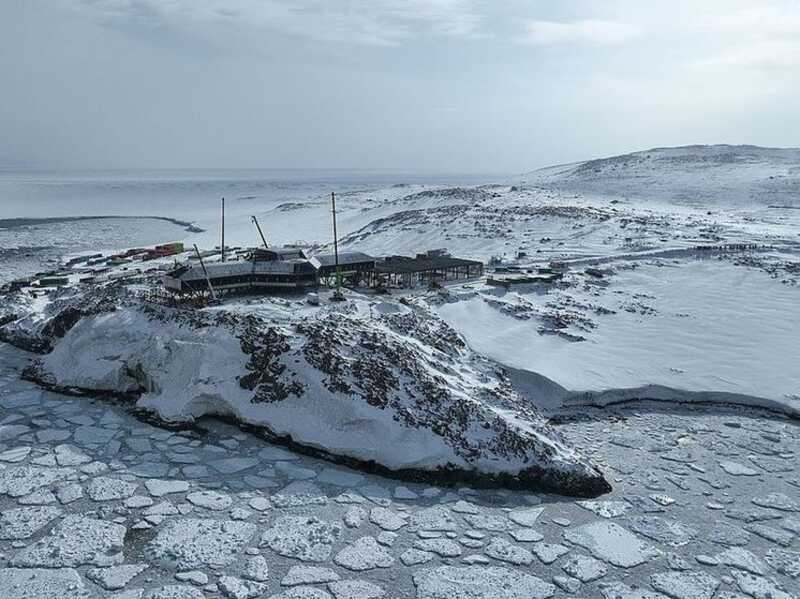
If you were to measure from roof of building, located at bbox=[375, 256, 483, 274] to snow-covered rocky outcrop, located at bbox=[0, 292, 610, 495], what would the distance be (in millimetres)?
8607

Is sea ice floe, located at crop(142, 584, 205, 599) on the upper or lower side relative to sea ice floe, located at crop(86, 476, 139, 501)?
lower

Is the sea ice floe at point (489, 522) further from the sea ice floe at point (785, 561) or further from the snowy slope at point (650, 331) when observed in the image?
the snowy slope at point (650, 331)

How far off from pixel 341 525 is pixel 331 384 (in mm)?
4230

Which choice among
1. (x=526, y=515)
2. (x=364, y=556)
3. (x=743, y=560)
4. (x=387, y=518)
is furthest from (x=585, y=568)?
(x=364, y=556)

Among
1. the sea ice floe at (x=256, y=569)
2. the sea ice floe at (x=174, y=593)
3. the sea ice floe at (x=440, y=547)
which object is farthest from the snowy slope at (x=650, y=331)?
the sea ice floe at (x=174, y=593)

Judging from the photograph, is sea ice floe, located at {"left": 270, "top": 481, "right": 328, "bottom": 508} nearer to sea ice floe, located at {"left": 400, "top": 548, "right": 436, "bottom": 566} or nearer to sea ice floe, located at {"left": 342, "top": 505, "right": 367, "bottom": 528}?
sea ice floe, located at {"left": 342, "top": 505, "right": 367, "bottom": 528}

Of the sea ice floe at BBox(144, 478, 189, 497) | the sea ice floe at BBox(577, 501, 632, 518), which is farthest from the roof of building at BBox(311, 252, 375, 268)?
the sea ice floe at BBox(577, 501, 632, 518)

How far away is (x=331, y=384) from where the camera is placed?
14867 millimetres

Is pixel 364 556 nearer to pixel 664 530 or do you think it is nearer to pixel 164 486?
pixel 164 486

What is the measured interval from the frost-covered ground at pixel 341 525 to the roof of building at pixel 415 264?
48.1ft

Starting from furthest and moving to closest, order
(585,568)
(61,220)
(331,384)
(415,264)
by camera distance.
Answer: (61,220), (415,264), (331,384), (585,568)

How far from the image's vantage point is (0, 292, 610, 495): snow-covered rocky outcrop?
13664 mm

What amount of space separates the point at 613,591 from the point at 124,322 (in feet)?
50.6

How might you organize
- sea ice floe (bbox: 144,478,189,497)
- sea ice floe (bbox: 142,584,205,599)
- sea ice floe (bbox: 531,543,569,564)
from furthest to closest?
sea ice floe (bbox: 144,478,189,497) → sea ice floe (bbox: 531,543,569,564) → sea ice floe (bbox: 142,584,205,599)
